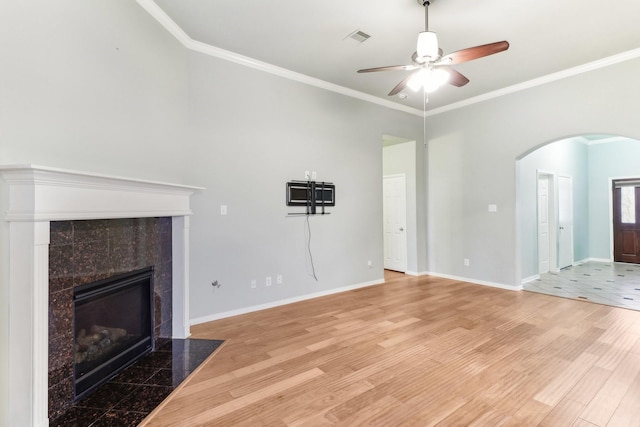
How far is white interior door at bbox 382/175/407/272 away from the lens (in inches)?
242

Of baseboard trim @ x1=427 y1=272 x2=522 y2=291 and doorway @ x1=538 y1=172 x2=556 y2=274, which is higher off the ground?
doorway @ x1=538 y1=172 x2=556 y2=274

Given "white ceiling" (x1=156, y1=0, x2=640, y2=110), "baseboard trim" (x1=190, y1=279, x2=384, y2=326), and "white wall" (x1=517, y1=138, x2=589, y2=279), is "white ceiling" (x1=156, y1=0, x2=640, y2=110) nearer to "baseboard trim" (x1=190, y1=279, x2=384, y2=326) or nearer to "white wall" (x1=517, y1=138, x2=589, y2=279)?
"white wall" (x1=517, y1=138, x2=589, y2=279)

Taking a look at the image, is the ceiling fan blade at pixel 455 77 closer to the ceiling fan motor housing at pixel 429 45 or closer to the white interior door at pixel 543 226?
the ceiling fan motor housing at pixel 429 45

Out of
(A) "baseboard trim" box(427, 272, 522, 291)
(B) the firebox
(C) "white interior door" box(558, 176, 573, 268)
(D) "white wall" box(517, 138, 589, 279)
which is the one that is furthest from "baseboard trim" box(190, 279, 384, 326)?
(C) "white interior door" box(558, 176, 573, 268)

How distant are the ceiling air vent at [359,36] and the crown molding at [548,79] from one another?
2.88 metres

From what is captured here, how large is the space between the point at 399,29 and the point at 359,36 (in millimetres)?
427

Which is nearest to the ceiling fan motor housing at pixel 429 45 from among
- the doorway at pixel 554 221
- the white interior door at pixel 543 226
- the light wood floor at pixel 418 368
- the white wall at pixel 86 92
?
the white wall at pixel 86 92

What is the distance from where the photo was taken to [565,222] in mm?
6500

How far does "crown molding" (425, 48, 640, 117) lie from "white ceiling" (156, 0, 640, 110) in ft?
0.27

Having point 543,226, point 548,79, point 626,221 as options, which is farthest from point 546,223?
point 626,221

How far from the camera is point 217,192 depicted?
3.56 m

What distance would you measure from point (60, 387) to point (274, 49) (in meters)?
3.67

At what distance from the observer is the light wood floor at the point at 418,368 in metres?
1.90

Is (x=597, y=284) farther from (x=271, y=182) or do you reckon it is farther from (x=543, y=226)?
(x=271, y=182)
